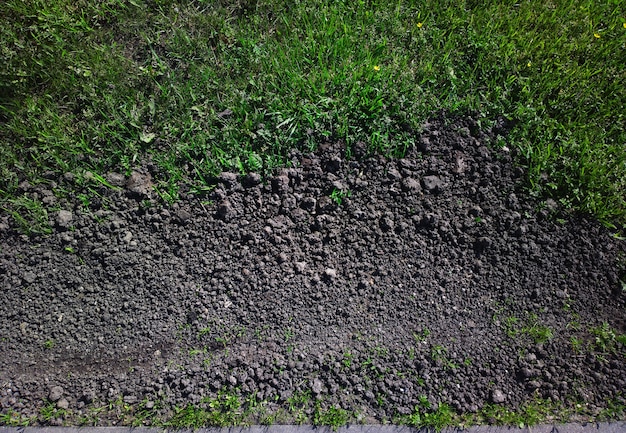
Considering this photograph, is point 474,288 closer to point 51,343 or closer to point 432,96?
point 432,96

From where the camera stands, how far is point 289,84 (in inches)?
139

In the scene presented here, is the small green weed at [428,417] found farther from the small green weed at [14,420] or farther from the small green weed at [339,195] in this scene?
the small green weed at [14,420]

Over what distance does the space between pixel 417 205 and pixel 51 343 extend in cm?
240

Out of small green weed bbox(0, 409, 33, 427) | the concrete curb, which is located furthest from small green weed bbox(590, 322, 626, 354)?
small green weed bbox(0, 409, 33, 427)

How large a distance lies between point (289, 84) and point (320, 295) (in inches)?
61.0

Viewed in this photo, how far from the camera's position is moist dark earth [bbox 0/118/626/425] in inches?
109

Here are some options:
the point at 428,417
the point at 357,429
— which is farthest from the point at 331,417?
the point at 428,417

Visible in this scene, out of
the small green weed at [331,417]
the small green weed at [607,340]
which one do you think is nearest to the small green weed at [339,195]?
the small green weed at [331,417]

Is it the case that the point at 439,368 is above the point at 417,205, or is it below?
below

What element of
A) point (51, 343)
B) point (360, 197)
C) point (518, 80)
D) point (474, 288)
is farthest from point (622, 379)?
point (51, 343)

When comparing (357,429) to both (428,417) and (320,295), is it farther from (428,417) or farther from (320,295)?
(320,295)

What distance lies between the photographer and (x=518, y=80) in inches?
142

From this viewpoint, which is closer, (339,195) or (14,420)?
(14,420)

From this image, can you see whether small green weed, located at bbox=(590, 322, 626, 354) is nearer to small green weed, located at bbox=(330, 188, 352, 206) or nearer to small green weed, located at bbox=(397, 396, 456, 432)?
small green weed, located at bbox=(397, 396, 456, 432)
